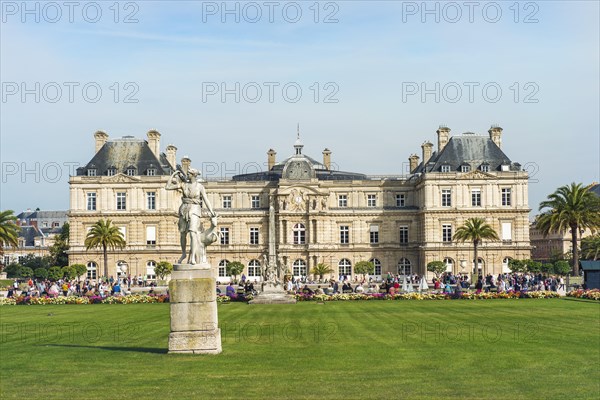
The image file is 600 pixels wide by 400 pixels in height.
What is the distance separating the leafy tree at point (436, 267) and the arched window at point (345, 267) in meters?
11.2

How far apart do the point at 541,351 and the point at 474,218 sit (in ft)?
216

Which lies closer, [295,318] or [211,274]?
[211,274]

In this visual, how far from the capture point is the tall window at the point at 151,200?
305ft

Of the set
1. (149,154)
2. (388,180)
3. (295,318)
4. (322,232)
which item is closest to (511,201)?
(388,180)

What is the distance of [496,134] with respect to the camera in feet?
311

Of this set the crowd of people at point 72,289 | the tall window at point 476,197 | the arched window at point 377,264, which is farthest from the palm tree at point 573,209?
the crowd of people at point 72,289

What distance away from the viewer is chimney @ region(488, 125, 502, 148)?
311ft

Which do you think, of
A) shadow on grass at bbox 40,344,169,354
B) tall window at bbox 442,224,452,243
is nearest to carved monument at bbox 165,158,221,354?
shadow on grass at bbox 40,344,169,354

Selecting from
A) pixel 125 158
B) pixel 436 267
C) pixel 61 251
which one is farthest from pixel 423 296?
pixel 61 251

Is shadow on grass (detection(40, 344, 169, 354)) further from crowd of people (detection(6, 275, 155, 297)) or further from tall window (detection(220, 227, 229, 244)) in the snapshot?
tall window (detection(220, 227, 229, 244))

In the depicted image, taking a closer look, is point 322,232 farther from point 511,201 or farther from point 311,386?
point 311,386

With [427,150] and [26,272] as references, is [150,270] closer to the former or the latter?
[26,272]

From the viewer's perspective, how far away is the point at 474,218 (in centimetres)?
8788

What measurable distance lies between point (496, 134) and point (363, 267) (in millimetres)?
22206
